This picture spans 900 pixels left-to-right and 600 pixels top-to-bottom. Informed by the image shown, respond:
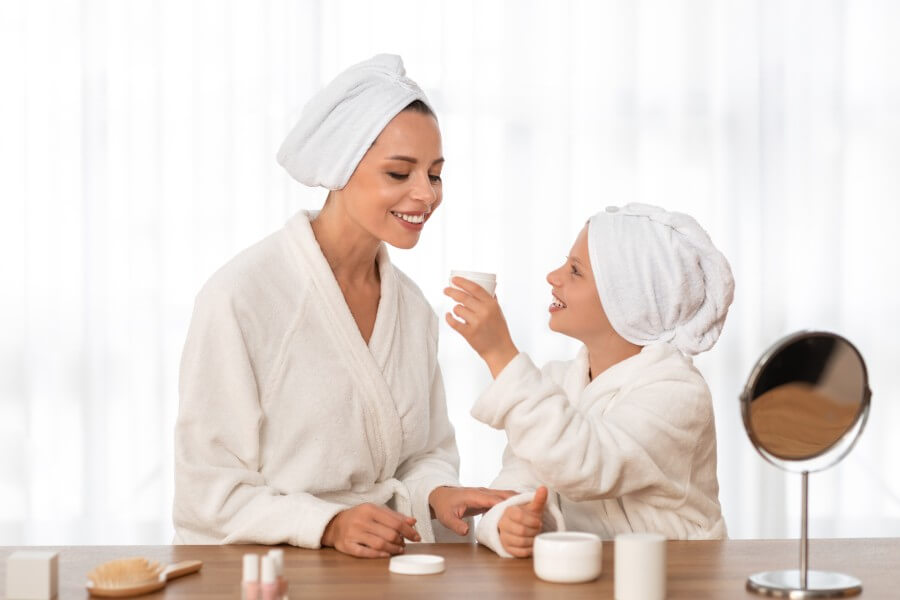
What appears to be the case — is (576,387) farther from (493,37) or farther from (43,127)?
(43,127)

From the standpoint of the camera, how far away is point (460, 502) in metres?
2.07

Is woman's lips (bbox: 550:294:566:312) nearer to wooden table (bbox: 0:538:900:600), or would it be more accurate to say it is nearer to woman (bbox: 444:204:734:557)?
woman (bbox: 444:204:734:557)

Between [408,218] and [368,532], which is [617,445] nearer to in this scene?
[368,532]

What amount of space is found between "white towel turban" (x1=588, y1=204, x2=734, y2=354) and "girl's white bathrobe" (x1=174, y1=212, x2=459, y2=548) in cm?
47

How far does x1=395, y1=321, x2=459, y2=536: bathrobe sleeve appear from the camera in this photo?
2234 millimetres

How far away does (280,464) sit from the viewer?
209 centimetres

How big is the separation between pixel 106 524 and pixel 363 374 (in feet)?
6.11

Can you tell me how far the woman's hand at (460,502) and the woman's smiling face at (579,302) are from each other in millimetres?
343

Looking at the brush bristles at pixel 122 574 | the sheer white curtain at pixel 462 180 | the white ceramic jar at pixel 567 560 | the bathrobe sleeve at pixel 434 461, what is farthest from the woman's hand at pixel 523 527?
the sheer white curtain at pixel 462 180

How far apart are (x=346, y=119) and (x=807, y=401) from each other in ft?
3.46

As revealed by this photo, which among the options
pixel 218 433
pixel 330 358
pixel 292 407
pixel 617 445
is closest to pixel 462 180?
pixel 330 358

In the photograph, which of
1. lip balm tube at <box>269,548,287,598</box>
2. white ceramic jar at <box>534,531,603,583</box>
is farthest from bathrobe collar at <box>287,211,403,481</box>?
lip balm tube at <box>269,548,287,598</box>

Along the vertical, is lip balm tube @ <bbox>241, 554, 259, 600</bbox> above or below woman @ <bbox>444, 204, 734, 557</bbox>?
below

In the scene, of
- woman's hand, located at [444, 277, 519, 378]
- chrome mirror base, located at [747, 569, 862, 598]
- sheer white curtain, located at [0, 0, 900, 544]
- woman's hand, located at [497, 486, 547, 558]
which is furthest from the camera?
sheer white curtain, located at [0, 0, 900, 544]
